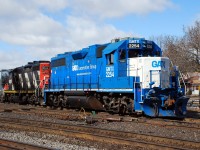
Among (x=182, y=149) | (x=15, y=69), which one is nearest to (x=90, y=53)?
(x=182, y=149)

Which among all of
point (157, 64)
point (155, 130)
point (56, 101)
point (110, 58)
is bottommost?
point (155, 130)

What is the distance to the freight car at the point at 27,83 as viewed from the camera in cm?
2450

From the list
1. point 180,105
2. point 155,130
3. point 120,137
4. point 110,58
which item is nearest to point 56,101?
point 110,58

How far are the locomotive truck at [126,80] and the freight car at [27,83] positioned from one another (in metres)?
5.21

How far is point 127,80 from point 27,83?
45.4 feet

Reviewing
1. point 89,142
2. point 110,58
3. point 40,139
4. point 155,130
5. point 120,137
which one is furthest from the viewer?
point 110,58

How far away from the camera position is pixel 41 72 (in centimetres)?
2483

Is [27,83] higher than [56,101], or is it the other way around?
[27,83]

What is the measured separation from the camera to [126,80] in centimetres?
1518

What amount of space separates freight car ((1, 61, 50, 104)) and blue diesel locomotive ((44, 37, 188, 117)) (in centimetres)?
577

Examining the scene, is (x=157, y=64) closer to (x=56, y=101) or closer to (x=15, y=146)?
(x=15, y=146)

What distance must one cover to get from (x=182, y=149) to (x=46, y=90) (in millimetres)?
16125

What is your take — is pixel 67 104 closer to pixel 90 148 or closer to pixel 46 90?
pixel 46 90

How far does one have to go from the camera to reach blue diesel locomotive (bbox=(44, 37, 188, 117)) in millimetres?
14352
